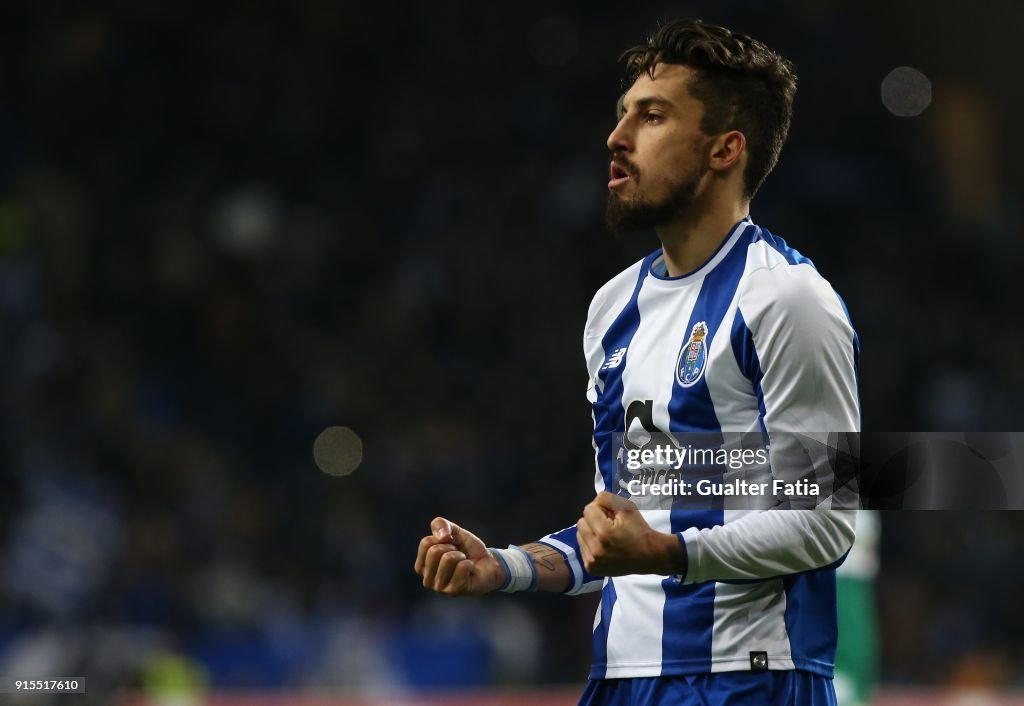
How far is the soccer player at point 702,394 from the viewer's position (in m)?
2.26

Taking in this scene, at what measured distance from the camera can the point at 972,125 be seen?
39.0 feet

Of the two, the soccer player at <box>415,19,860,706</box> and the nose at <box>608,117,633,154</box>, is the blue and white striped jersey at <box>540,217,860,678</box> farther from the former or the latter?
the nose at <box>608,117,633,154</box>


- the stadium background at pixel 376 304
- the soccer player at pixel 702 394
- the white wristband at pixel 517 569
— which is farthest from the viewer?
the stadium background at pixel 376 304

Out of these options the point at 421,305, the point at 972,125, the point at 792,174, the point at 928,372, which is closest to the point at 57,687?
the point at 421,305

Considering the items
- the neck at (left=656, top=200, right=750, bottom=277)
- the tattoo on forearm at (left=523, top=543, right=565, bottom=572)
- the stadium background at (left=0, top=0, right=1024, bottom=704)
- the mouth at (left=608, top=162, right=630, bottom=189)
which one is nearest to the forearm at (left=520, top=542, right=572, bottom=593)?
the tattoo on forearm at (left=523, top=543, right=565, bottom=572)

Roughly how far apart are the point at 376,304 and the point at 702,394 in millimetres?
7515

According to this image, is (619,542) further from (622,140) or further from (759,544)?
(622,140)

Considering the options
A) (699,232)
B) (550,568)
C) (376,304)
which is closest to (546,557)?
(550,568)

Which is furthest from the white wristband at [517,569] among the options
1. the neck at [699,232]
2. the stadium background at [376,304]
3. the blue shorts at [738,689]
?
the stadium background at [376,304]

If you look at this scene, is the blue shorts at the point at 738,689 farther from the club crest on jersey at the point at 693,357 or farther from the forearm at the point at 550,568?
the club crest on jersey at the point at 693,357

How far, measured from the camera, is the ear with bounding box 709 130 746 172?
2598mm

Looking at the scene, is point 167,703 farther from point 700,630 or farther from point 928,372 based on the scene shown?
point 928,372

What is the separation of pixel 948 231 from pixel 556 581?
9.10 metres

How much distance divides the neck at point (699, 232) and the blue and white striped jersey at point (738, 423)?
0.03 meters
